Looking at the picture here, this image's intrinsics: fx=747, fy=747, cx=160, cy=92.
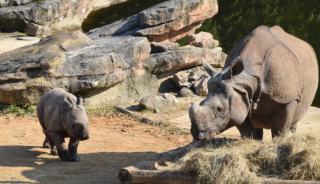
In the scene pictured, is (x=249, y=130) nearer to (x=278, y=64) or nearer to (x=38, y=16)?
(x=278, y=64)

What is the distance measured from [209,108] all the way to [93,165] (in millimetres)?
2519

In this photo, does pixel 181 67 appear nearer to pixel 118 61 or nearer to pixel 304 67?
pixel 118 61

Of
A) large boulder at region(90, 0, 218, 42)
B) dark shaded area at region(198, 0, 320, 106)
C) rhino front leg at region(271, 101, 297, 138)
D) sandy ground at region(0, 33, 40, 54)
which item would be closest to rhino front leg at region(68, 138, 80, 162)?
rhino front leg at region(271, 101, 297, 138)

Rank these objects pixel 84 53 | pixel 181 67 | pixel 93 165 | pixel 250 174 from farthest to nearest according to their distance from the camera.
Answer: pixel 181 67 → pixel 84 53 → pixel 93 165 → pixel 250 174

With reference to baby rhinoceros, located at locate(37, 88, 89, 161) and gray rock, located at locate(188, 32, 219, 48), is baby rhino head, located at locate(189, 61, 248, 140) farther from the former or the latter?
gray rock, located at locate(188, 32, 219, 48)

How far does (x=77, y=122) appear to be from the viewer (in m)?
10.5

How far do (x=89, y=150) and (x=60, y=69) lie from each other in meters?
2.82

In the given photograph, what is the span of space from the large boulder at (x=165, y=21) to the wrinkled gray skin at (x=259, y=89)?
20.9 feet

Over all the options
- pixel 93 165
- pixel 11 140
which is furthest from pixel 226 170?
pixel 11 140

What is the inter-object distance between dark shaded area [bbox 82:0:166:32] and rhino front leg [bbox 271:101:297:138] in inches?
530

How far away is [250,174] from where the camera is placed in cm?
816

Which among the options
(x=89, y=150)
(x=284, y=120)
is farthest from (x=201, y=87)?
(x=284, y=120)

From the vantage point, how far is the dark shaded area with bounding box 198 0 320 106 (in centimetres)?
2213

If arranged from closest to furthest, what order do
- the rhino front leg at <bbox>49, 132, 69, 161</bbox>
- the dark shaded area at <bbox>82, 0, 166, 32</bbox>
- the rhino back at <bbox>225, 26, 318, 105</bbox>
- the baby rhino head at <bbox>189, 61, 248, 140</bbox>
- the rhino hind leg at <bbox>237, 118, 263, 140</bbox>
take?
the baby rhino head at <bbox>189, 61, 248, 140</bbox>, the rhino back at <bbox>225, 26, 318, 105</bbox>, the rhino hind leg at <bbox>237, 118, 263, 140</bbox>, the rhino front leg at <bbox>49, 132, 69, 161</bbox>, the dark shaded area at <bbox>82, 0, 166, 32</bbox>
